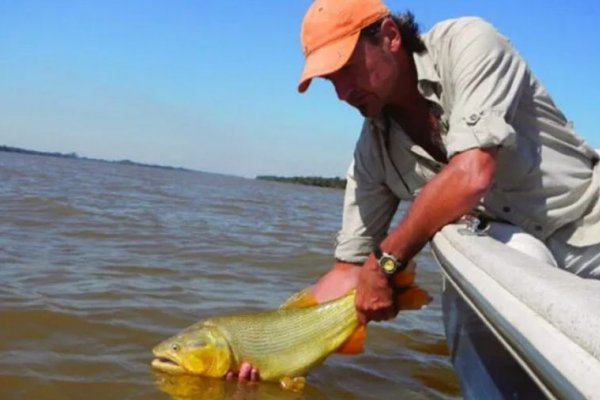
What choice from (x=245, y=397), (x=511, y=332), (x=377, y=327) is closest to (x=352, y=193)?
(x=245, y=397)

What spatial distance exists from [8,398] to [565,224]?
255 cm

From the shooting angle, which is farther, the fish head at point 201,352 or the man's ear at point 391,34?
the fish head at point 201,352

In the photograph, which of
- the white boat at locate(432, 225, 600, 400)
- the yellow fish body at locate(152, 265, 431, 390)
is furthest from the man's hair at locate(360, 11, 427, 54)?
the yellow fish body at locate(152, 265, 431, 390)

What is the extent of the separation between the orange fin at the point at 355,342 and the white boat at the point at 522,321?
19.2 inches

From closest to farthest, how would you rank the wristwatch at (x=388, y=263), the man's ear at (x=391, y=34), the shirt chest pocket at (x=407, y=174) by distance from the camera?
the wristwatch at (x=388, y=263), the man's ear at (x=391, y=34), the shirt chest pocket at (x=407, y=174)

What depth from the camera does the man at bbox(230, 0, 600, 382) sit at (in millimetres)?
2795

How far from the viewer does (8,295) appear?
4609 mm

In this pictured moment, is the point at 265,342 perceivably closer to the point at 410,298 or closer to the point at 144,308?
the point at 410,298

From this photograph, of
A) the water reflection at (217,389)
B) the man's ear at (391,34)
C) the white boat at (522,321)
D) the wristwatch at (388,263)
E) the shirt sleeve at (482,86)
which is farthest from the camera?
the water reflection at (217,389)

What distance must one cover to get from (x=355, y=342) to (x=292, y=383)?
38cm

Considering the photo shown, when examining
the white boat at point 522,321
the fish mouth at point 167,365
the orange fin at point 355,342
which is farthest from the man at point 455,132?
the fish mouth at point 167,365

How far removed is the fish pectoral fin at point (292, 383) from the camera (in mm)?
3484

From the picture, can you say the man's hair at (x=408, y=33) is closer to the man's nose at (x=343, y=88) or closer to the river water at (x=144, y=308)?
the man's nose at (x=343, y=88)

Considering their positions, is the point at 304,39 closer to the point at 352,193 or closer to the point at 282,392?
the point at 352,193
